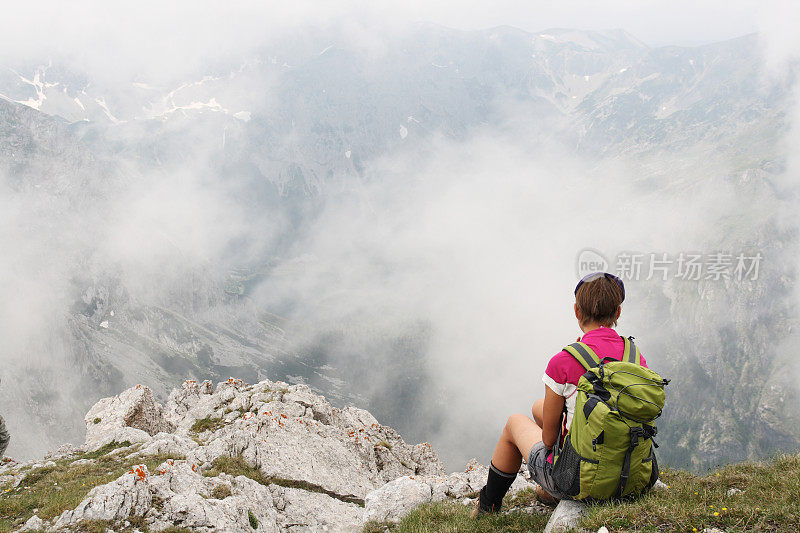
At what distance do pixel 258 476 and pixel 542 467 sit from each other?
18934 millimetres

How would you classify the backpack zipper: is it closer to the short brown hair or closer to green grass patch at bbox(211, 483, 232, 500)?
the short brown hair

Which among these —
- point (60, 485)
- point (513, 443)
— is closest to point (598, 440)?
point (513, 443)

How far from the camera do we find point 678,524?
6.91 m

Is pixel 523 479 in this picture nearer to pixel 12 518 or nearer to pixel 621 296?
pixel 621 296

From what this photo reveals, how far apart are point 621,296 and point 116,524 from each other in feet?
51.1

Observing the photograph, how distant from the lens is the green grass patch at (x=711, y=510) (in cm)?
675

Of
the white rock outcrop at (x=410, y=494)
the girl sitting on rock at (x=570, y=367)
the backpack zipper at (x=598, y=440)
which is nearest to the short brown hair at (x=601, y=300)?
the girl sitting on rock at (x=570, y=367)

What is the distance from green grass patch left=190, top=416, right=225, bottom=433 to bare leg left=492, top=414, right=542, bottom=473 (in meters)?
27.7

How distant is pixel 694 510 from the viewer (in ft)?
23.5

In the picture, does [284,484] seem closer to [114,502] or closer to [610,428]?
[114,502]

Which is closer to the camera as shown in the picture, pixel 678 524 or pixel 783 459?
pixel 678 524

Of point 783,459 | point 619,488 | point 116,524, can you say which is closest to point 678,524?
point 619,488

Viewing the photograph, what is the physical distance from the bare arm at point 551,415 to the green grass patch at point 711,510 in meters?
1.41

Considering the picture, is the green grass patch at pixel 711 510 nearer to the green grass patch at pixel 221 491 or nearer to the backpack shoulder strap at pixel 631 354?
→ the backpack shoulder strap at pixel 631 354
